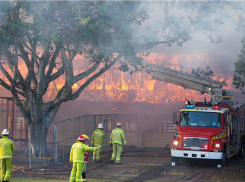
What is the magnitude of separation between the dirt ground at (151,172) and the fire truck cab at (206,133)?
485 millimetres

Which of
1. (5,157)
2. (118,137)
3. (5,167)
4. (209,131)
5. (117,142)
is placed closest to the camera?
(5,157)

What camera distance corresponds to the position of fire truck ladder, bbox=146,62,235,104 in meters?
14.8

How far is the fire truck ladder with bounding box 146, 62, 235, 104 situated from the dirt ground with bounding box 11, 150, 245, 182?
3.17 meters

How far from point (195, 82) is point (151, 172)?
Result: 6.01 m

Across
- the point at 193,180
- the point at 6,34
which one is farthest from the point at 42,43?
the point at 193,180

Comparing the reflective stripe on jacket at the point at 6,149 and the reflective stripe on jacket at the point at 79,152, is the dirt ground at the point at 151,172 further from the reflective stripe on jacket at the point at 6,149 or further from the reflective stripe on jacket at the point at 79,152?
the reflective stripe on jacket at the point at 79,152

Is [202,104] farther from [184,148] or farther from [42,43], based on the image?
[42,43]

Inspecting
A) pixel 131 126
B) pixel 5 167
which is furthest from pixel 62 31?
pixel 131 126

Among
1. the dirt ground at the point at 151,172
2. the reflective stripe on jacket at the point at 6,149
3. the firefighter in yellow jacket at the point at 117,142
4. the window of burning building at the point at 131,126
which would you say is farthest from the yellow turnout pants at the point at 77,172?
the window of burning building at the point at 131,126

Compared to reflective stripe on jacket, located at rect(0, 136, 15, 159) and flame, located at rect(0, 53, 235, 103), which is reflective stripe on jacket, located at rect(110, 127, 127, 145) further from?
flame, located at rect(0, 53, 235, 103)

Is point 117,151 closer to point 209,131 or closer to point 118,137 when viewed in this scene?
point 118,137

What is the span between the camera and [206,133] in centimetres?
1137

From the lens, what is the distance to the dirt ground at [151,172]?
9656mm

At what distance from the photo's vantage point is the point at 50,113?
47.9 feet
